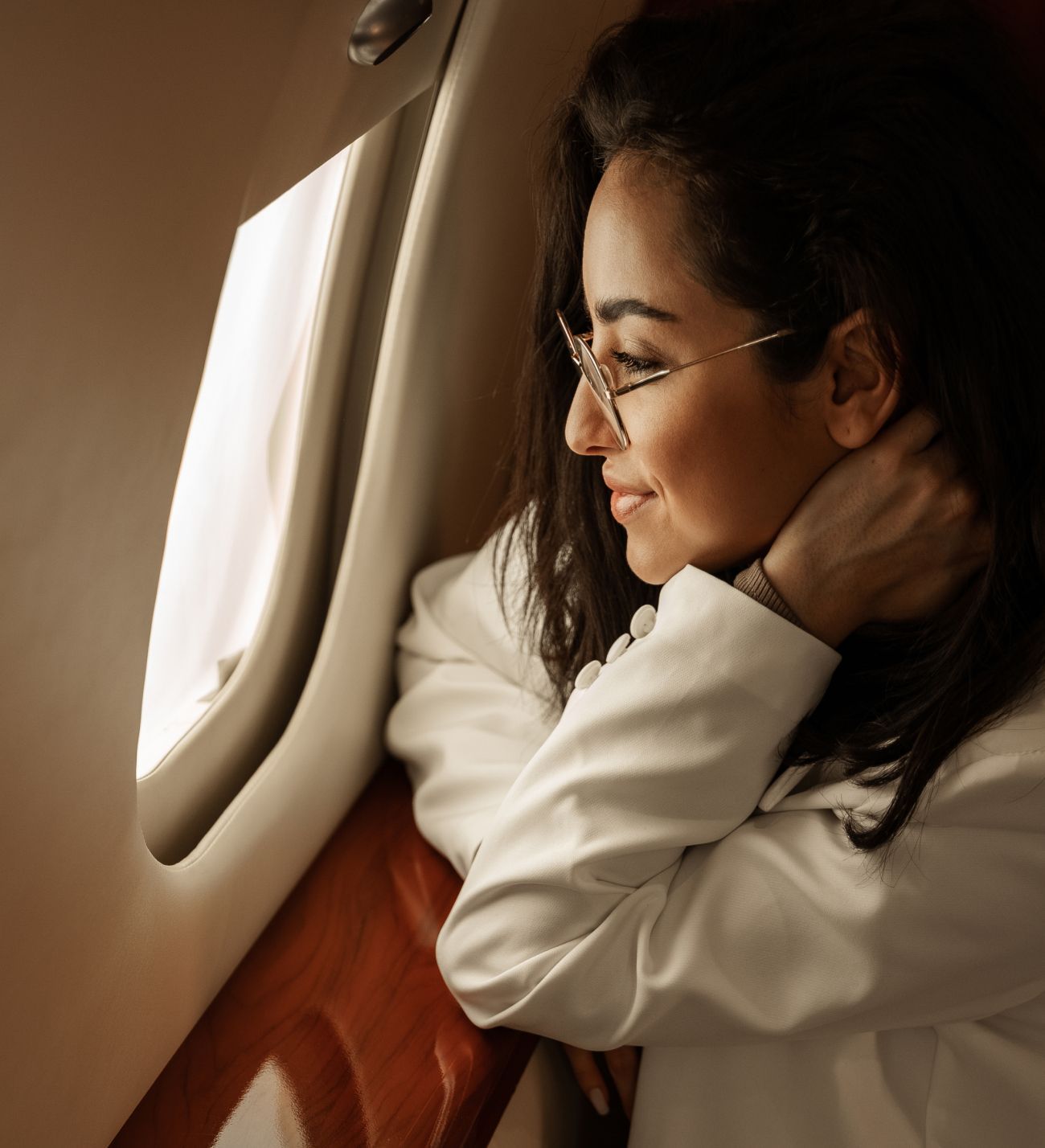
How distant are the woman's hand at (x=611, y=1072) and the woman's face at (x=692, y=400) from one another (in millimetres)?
541

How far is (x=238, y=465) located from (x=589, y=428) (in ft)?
1.23

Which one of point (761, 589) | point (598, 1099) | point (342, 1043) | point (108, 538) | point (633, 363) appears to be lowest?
point (598, 1099)

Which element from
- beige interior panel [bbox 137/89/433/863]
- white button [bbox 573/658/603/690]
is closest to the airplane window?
beige interior panel [bbox 137/89/433/863]

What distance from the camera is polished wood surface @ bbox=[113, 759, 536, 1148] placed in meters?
1.01

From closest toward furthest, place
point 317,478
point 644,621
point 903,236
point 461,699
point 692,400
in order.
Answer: point 903,236, point 692,400, point 644,621, point 317,478, point 461,699

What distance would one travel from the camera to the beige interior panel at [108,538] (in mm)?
617

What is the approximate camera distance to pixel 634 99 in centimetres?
105

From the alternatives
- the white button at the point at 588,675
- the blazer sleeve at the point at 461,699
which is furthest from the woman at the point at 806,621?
the blazer sleeve at the point at 461,699

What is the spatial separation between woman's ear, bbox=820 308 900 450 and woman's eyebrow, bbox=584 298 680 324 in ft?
0.49

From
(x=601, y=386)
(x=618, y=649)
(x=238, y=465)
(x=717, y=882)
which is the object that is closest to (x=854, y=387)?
(x=601, y=386)

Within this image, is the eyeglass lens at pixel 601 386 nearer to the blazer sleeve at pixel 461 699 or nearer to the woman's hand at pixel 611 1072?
the blazer sleeve at pixel 461 699

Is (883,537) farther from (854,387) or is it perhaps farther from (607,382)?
(607,382)

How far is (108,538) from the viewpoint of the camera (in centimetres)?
75

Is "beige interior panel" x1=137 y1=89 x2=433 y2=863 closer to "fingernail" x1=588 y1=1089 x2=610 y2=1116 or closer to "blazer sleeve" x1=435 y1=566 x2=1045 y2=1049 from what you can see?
"blazer sleeve" x1=435 y1=566 x2=1045 y2=1049
